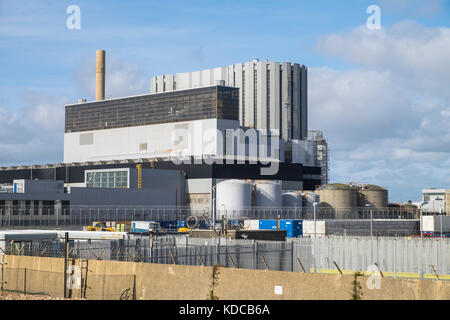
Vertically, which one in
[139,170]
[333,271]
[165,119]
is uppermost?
[165,119]

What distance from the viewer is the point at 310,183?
162 metres

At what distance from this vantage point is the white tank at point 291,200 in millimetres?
136125

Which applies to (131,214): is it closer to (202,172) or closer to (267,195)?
(202,172)

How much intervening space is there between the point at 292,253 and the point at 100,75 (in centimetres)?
12799

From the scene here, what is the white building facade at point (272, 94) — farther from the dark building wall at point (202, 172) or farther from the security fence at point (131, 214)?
the security fence at point (131, 214)

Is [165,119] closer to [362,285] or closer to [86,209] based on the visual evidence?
[86,209]

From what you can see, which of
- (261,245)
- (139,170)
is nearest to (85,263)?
(261,245)

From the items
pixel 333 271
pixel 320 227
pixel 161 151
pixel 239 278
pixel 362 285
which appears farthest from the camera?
pixel 161 151

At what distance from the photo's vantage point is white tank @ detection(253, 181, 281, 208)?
5133 inches

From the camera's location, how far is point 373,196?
14075 centimetres

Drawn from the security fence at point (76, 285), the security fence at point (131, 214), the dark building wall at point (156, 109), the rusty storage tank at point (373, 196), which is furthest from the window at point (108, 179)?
the security fence at point (76, 285)

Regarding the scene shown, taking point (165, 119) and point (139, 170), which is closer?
point (139, 170)

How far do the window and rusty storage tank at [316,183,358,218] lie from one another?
40374 millimetres

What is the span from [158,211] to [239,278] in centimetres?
9071
